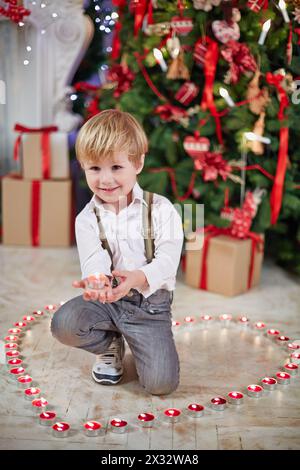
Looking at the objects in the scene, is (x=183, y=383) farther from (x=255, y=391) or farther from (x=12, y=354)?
(x=12, y=354)

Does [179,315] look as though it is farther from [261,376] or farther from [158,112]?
[158,112]

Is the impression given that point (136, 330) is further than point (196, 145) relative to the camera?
No

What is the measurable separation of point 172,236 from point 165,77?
1148 millimetres

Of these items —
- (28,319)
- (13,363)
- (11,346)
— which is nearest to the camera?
(13,363)

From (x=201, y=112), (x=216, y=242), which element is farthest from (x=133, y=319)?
(x=201, y=112)

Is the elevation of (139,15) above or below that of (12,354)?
above

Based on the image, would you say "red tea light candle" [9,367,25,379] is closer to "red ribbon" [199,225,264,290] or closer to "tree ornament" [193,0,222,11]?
"red ribbon" [199,225,264,290]

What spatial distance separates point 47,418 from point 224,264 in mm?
1185

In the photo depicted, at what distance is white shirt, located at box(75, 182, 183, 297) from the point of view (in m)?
1.68

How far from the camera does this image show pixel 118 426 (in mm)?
1452

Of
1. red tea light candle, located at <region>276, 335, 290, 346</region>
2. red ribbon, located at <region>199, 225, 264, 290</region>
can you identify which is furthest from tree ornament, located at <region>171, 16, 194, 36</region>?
red tea light candle, located at <region>276, 335, 290, 346</region>

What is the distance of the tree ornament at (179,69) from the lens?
8.29ft

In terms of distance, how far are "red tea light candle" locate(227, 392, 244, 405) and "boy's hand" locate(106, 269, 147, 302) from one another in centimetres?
36
